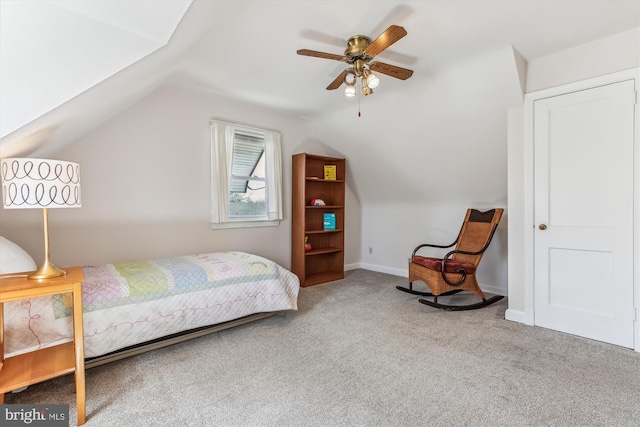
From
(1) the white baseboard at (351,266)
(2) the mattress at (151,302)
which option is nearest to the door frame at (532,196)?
(2) the mattress at (151,302)

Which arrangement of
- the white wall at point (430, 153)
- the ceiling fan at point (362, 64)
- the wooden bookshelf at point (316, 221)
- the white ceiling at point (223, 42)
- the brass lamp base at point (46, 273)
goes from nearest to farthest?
1. the white ceiling at point (223, 42)
2. the brass lamp base at point (46, 273)
3. the ceiling fan at point (362, 64)
4. the white wall at point (430, 153)
5. the wooden bookshelf at point (316, 221)

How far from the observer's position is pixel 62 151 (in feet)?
9.02

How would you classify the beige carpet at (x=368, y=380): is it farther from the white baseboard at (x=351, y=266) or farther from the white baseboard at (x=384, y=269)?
the white baseboard at (x=351, y=266)

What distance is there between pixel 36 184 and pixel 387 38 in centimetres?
207

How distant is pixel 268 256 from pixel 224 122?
1777 mm

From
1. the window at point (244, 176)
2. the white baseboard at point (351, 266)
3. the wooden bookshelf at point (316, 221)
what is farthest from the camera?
the white baseboard at point (351, 266)

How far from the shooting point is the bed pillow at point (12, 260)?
5.78 ft

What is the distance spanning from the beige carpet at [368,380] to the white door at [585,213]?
0.82ft

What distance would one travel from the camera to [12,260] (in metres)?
1.81

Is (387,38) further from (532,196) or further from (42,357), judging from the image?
(42,357)

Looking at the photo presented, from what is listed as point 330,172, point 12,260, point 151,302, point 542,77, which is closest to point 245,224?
point 330,172

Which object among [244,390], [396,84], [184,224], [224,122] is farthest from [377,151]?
[244,390]

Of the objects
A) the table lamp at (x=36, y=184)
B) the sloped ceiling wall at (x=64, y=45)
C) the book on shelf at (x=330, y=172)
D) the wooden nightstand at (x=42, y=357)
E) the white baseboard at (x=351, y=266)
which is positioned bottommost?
the white baseboard at (x=351, y=266)

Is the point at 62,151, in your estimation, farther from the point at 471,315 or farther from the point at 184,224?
the point at 471,315
